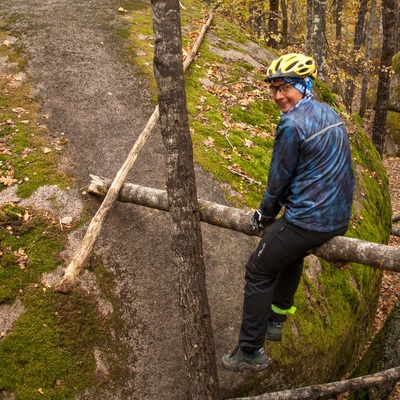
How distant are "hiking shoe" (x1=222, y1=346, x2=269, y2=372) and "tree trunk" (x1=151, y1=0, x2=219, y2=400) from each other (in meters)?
0.30

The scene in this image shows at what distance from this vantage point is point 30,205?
672cm

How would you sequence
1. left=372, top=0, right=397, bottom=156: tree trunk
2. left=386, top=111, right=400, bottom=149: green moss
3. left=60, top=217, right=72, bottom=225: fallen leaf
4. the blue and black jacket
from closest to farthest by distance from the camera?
the blue and black jacket, left=60, top=217, right=72, bottom=225: fallen leaf, left=372, top=0, right=397, bottom=156: tree trunk, left=386, top=111, right=400, bottom=149: green moss

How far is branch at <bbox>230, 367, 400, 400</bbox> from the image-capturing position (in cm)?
510

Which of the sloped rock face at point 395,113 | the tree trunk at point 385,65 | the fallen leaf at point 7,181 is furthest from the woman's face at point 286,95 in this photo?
the sloped rock face at point 395,113

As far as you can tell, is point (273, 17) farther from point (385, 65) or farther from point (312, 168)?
point (312, 168)

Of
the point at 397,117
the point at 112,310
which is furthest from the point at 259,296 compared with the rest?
the point at 397,117

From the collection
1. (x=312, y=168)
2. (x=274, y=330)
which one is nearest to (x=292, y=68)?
(x=312, y=168)

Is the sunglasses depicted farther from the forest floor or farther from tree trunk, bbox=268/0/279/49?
tree trunk, bbox=268/0/279/49

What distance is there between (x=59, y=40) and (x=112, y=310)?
778cm

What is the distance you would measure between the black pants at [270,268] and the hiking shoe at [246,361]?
202mm

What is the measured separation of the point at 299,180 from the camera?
446 cm

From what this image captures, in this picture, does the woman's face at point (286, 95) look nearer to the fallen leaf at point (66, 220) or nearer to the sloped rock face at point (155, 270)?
the sloped rock face at point (155, 270)

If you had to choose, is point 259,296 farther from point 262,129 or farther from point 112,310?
point 262,129

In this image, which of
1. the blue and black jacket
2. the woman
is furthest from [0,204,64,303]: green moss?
the blue and black jacket
